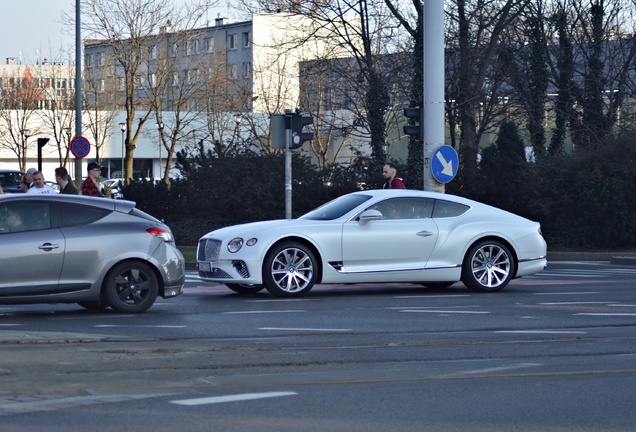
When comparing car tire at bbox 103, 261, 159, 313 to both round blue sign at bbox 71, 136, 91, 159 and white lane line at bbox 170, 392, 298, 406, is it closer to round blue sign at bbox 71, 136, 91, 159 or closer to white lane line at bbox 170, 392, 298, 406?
white lane line at bbox 170, 392, 298, 406

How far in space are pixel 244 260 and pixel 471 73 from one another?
22418 mm

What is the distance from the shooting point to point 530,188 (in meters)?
29.7

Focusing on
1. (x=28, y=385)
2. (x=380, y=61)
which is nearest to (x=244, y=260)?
(x=28, y=385)

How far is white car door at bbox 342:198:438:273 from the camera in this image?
15.3 meters

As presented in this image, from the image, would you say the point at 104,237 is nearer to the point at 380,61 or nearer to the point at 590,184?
the point at 590,184

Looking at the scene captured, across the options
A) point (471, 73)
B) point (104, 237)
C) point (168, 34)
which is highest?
point (168, 34)

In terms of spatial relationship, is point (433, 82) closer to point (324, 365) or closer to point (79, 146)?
point (324, 365)

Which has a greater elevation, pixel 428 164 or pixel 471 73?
pixel 471 73

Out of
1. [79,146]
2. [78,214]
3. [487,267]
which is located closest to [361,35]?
[79,146]

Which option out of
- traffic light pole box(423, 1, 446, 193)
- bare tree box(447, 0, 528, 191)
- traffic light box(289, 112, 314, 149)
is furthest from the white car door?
bare tree box(447, 0, 528, 191)

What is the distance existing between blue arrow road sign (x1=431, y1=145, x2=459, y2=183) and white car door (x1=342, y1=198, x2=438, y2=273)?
557cm

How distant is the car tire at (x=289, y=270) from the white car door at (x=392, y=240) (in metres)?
0.51

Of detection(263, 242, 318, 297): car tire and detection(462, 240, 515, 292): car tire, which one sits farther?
detection(462, 240, 515, 292): car tire

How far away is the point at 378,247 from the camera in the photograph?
606 inches
